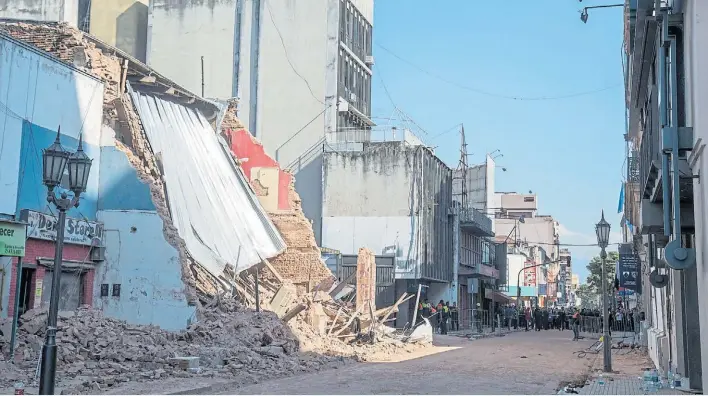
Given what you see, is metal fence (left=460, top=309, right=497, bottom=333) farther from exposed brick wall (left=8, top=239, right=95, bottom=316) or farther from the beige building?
exposed brick wall (left=8, top=239, right=95, bottom=316)

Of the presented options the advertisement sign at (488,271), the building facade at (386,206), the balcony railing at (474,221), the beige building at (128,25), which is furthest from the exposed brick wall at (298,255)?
the advertisement sign at (488,271)

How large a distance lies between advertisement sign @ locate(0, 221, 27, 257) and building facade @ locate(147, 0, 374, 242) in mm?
26094

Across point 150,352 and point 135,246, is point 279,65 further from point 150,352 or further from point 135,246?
point 150,352

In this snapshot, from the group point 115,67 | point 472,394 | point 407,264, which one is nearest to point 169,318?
point 115,67

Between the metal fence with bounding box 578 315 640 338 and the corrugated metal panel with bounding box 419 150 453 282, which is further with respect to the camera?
the metal fence with bounding box 578 315 640 338

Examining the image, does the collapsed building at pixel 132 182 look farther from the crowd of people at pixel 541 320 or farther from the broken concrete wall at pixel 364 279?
the crowd of people at pixel 541 320

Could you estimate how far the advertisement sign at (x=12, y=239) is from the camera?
17375 mm

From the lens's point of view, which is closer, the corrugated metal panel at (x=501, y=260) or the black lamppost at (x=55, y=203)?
the black lamppost at (x=55, y=203)

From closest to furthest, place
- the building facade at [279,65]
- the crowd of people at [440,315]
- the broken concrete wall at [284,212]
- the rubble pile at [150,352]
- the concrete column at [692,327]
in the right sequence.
Result: 1. the concrete column at [692,327]
2. the rubble pile at [150,352]
3. the broken concrete wall at [284,212]
4. the crowd of people at [440,315]
5. the building facade at [279,65]

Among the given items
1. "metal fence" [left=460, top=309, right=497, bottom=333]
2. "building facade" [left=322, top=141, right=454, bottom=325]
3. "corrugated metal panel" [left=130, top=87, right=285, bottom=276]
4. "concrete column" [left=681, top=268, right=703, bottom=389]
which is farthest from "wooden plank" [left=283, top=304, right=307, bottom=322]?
"metal fence" [left=460, top=309, right=497, bottom=333]

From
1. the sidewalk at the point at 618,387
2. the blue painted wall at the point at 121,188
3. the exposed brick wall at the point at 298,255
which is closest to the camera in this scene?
the sidewalk at the point at 618,387

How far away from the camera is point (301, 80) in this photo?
4503 cm

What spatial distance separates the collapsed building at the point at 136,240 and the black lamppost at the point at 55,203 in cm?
317

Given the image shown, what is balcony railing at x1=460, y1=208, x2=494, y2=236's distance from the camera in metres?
49.7
